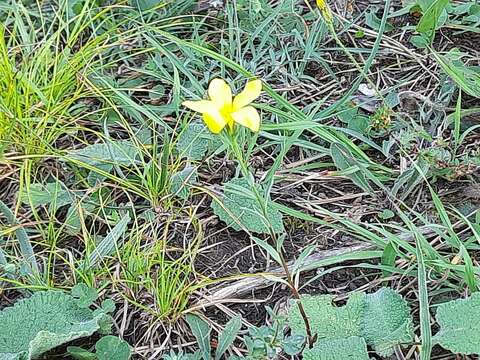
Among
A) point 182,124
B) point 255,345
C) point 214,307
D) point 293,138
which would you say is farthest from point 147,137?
point 255,345

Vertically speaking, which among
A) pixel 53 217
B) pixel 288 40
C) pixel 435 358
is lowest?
pixel 435 358

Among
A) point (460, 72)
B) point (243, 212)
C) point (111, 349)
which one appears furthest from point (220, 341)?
point (460, 72)

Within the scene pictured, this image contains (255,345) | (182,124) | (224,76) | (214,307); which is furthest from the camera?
(224,76)

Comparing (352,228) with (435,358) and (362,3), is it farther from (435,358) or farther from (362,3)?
(362,3)

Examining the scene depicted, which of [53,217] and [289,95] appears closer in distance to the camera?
[53,217]

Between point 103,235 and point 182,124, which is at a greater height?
point 182,124

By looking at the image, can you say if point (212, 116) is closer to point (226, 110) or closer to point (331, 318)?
point (226, 110)

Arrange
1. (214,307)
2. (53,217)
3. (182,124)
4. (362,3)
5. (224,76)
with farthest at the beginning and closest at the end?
(362,3) < (224,76) < (182,124) < (53,217) < (214,307)

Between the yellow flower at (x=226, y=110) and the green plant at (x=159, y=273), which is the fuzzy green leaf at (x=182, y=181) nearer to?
the green plant at (x=159, y=273)
